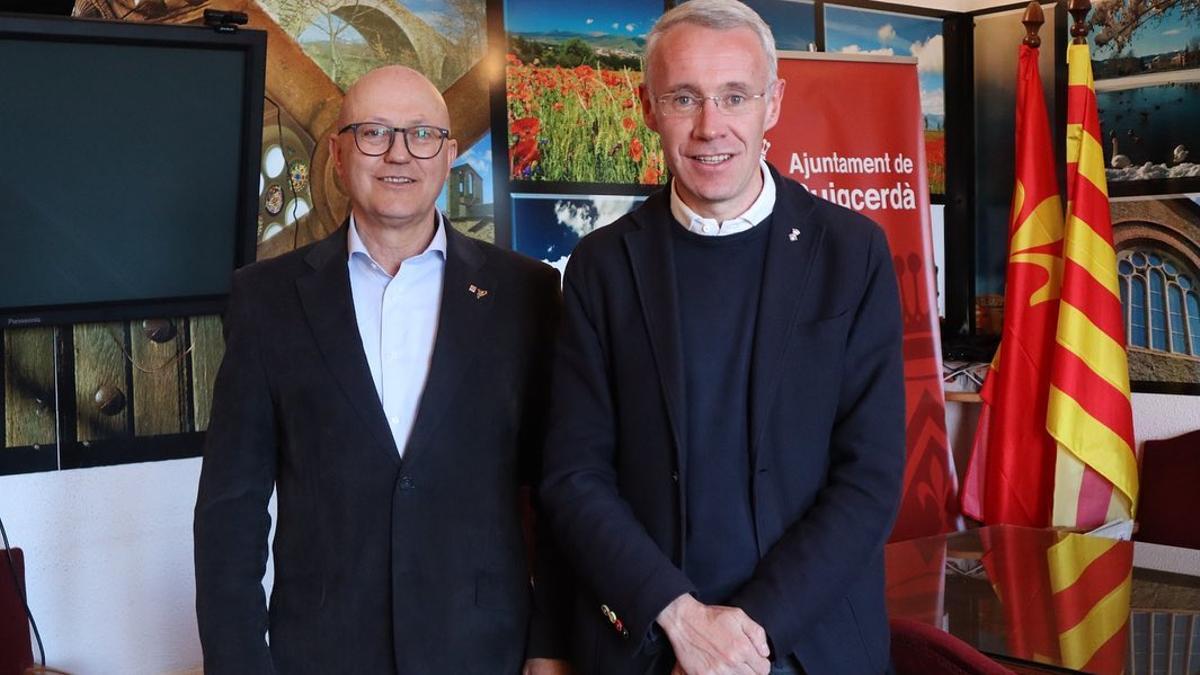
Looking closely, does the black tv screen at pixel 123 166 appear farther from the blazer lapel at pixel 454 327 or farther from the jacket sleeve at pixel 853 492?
the jacket sleeve at pixel 853 492

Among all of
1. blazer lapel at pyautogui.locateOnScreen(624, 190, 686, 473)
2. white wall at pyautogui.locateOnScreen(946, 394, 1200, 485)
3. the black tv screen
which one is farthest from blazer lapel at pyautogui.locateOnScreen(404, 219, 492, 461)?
white wall at pyautogui.locateOnScreen(946, 394, 1200, 485)

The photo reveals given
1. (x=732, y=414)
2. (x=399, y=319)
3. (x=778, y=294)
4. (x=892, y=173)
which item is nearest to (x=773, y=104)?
(x=778, y=294)

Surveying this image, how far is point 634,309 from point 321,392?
52cm

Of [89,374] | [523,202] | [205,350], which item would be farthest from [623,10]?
[89,374]

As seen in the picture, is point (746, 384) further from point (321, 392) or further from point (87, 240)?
point (87, 240)

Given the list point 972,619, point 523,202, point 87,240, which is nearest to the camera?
point 972,619

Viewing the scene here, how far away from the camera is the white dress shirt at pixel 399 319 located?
1977 mm

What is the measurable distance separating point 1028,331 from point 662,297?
304 centimetres

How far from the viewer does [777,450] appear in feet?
5.71

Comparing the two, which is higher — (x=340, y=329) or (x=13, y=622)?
(x=340, y=329)

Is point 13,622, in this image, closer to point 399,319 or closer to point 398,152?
point 399,319

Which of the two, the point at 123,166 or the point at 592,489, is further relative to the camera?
the point at 123,166

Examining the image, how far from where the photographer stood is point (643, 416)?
1.78 meters

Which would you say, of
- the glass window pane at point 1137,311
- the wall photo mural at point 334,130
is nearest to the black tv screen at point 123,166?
the wall photo mural at point 334,130
